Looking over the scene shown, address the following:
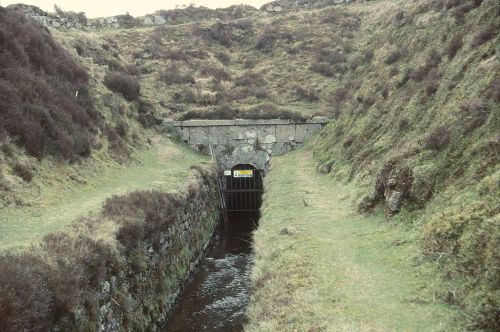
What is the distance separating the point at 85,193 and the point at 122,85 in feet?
63.2

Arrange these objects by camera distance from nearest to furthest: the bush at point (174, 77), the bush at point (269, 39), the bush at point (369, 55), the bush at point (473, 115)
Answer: the bush at point (473, 115) → the bush at point (369, 55) → the bush at point (174, 77) → the bush at point (269, 39)

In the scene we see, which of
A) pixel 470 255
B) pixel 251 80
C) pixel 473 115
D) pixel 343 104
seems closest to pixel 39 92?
pixel 473 115

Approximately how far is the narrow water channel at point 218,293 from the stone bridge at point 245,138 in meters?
10.1

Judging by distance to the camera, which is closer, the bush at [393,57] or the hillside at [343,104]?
the hillside at [343,104]

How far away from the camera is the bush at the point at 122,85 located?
3325 cm

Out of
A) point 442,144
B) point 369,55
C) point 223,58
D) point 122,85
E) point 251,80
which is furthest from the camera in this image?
point 223,58

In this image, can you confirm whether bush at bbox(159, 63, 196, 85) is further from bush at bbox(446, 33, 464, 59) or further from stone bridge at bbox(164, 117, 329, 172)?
bush at bbox(446, 33, 464, 59)

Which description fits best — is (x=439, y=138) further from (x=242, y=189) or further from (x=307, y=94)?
(x=307, y=94)

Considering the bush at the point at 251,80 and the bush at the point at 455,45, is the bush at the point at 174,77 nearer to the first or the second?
the bush at the point at 251,80

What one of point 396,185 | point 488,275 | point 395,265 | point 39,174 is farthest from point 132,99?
point 488,275

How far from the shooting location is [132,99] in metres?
34.0

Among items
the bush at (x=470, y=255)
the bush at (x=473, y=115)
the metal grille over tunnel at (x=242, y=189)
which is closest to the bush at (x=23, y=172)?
the bush at (x=470, y=255)

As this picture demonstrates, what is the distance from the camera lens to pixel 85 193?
54.1 ft

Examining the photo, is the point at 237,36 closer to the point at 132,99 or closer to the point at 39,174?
the point at 132,99
